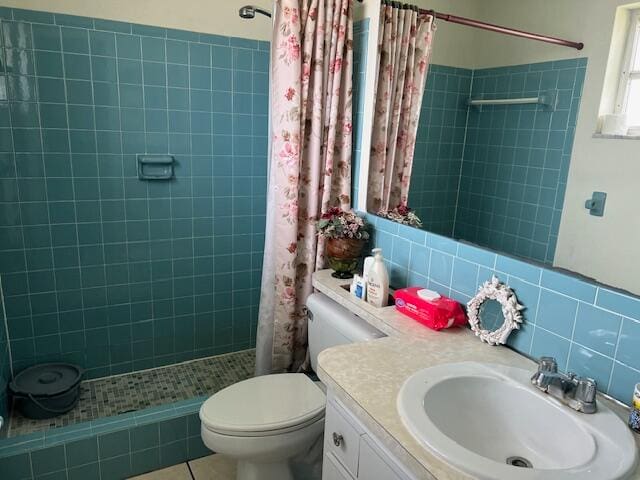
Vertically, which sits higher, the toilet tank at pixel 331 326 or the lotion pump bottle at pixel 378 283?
the lotion pump bottle at pixel 378 283

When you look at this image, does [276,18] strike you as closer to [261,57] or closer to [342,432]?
[261,57]

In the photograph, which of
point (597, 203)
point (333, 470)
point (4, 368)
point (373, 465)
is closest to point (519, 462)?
point (373, 465)

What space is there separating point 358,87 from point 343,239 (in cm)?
70

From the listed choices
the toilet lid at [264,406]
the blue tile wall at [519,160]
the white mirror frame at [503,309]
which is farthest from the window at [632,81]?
the toilet lid at [264,406]

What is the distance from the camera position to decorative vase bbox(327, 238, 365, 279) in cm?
196

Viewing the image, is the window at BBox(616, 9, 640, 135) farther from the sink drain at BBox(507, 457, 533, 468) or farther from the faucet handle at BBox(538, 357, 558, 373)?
the sink drain at BBox(507, 457, 533, 468)

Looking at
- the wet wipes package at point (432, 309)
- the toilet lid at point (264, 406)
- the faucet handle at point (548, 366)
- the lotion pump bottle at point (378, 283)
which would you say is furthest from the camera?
the lotion pump bottle at point (378, 283)

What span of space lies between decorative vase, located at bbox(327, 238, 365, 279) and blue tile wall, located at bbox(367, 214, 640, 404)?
0.34m

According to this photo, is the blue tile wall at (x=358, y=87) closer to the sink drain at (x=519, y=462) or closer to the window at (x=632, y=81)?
the window at (x=632, y=81)

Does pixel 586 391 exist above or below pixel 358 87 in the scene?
below

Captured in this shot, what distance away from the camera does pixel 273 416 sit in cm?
164

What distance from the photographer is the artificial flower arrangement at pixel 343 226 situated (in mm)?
1959

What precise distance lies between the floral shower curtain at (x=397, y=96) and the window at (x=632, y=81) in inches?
29.5

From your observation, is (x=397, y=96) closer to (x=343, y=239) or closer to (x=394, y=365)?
(x=343, y=239)
